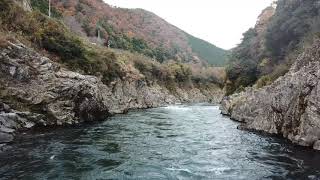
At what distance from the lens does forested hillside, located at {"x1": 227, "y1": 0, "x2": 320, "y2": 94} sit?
44.8m

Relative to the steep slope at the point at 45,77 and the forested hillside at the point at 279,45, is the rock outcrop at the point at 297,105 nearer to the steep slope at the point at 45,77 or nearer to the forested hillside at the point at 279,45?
the forested hillside at the point at 279,45

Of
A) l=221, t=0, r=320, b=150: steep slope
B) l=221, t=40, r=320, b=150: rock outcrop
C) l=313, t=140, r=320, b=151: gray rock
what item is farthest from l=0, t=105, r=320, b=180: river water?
l=221, t=0, r=320, b=150: steep slope

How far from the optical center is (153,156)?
21.7m

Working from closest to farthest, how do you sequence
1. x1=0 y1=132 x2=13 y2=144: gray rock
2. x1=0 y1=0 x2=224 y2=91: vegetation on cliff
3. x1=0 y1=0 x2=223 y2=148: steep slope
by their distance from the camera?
1. x1=0 y1=132 x2=13 y2=144: gray rock
2. x1=0 y1=0 x2=223 y2=148: steep slope
3. x1=0 y1=0 x2=224 y2=91: vegetation on cliff

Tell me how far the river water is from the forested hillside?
59.0ft

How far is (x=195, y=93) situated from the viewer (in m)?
121

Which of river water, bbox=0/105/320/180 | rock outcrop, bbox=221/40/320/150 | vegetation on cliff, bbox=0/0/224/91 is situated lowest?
river water, bbox=0/105/320/180

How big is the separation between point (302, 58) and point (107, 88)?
31.0m

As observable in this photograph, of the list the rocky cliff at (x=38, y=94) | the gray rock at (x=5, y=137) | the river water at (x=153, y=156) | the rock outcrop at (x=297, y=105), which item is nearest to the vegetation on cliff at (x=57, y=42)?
the rocky cliff at (x=38, y=94)

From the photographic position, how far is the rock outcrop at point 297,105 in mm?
23403

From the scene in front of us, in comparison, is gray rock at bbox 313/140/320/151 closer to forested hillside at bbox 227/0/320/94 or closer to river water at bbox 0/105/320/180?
river water at bbox 0/105/320/180

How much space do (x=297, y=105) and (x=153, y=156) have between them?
1041 cm

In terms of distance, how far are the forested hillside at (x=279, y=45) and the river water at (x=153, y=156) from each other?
17976mm

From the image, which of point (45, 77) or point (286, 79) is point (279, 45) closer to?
point (286, 79)
